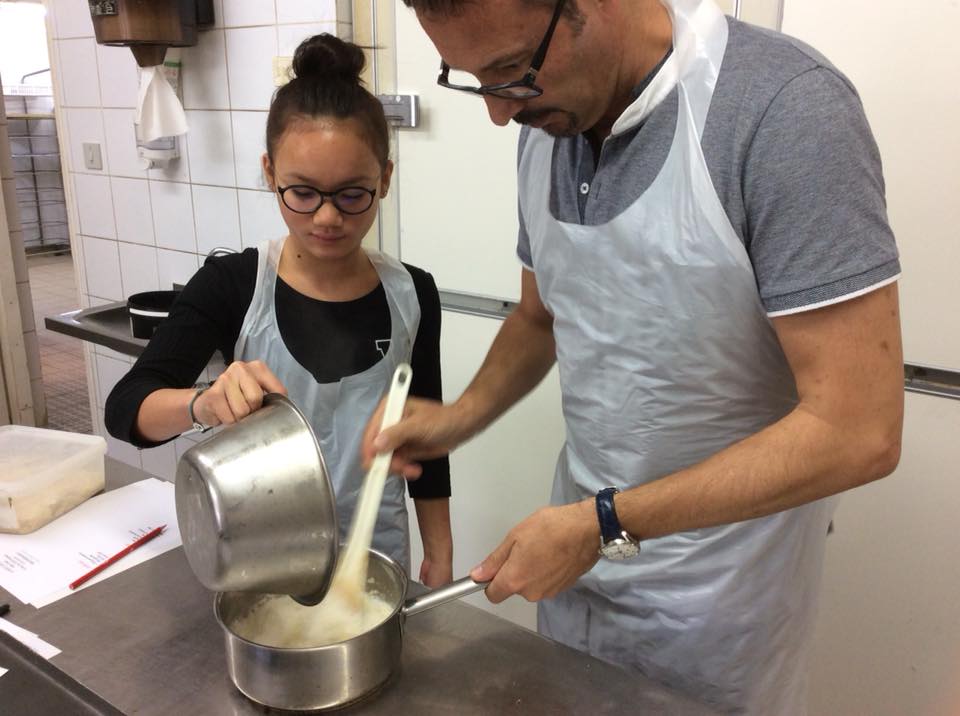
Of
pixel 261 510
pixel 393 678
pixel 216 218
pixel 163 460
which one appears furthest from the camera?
pixel 163 460

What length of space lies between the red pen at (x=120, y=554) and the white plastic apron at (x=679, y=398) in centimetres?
57

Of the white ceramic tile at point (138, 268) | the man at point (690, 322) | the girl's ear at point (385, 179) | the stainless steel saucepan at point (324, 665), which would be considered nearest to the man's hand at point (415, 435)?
the man at point (690, 322)

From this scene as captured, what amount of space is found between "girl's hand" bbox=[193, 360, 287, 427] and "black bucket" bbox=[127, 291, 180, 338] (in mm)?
1028

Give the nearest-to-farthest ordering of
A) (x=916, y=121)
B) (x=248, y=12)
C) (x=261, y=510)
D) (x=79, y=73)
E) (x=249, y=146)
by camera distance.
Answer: (x=261, y=510) → (x=916, y=121) → (x=248, y=12) → (x=249, y=146) → (x=79, y=73)

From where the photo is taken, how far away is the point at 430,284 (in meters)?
1.27

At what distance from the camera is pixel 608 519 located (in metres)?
0.79

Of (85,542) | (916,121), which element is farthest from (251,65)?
(916,121)

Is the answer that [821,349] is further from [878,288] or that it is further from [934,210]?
[934,210]

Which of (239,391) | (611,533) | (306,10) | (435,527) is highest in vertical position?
(306,10)

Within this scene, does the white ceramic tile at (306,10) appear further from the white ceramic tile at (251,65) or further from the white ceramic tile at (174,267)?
the white ceramic tile at (174,267)

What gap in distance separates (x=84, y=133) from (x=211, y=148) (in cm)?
62

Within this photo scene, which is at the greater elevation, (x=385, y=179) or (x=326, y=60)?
(x=326, y=60)

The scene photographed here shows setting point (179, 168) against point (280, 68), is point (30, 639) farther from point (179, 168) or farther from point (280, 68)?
point (179, 168)

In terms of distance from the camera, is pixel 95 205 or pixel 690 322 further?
pixel 95 205
